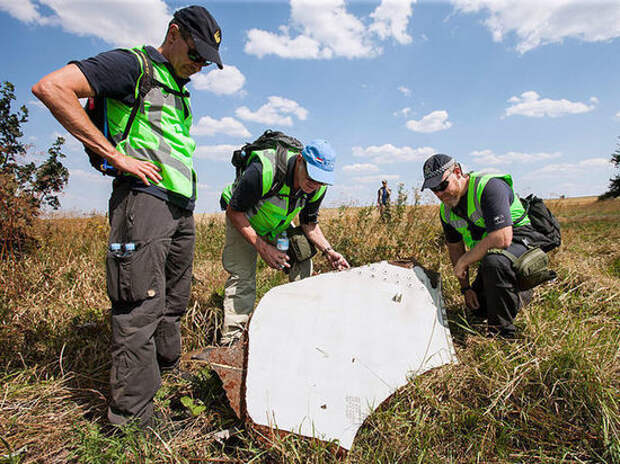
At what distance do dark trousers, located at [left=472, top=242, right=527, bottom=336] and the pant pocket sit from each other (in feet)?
7.75

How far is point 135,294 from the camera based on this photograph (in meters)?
1.64

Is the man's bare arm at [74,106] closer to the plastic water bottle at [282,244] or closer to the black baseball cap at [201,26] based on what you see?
the black baseball cap at [201,26]

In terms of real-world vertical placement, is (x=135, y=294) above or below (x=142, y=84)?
below

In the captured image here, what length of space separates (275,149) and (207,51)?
0.82 meters

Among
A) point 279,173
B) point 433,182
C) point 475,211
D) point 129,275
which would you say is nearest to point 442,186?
point 433,182

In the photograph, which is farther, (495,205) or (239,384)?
(495,205)

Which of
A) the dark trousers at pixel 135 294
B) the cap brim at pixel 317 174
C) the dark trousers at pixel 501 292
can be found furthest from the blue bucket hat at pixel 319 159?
the dark trousers at pixel 501 292

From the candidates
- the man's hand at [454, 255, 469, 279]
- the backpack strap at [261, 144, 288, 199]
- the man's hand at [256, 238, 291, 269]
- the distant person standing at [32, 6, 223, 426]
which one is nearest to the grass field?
the distant person standing at [32, 6, 223, 426]

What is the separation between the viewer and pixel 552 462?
1.54 meters

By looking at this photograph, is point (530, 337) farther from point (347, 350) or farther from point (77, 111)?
point (77, 111)

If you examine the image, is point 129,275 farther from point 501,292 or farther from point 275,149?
point 501,292

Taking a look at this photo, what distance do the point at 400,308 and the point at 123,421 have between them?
5.72ft

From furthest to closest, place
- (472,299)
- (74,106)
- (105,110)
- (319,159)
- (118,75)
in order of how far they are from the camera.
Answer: (472,299)
(319,159)
(105,110)
(118,75)
(74,106)

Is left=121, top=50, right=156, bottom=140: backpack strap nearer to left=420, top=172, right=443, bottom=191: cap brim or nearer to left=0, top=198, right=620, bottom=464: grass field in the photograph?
left=0, top=198, right=620, bottom=464: grass field
